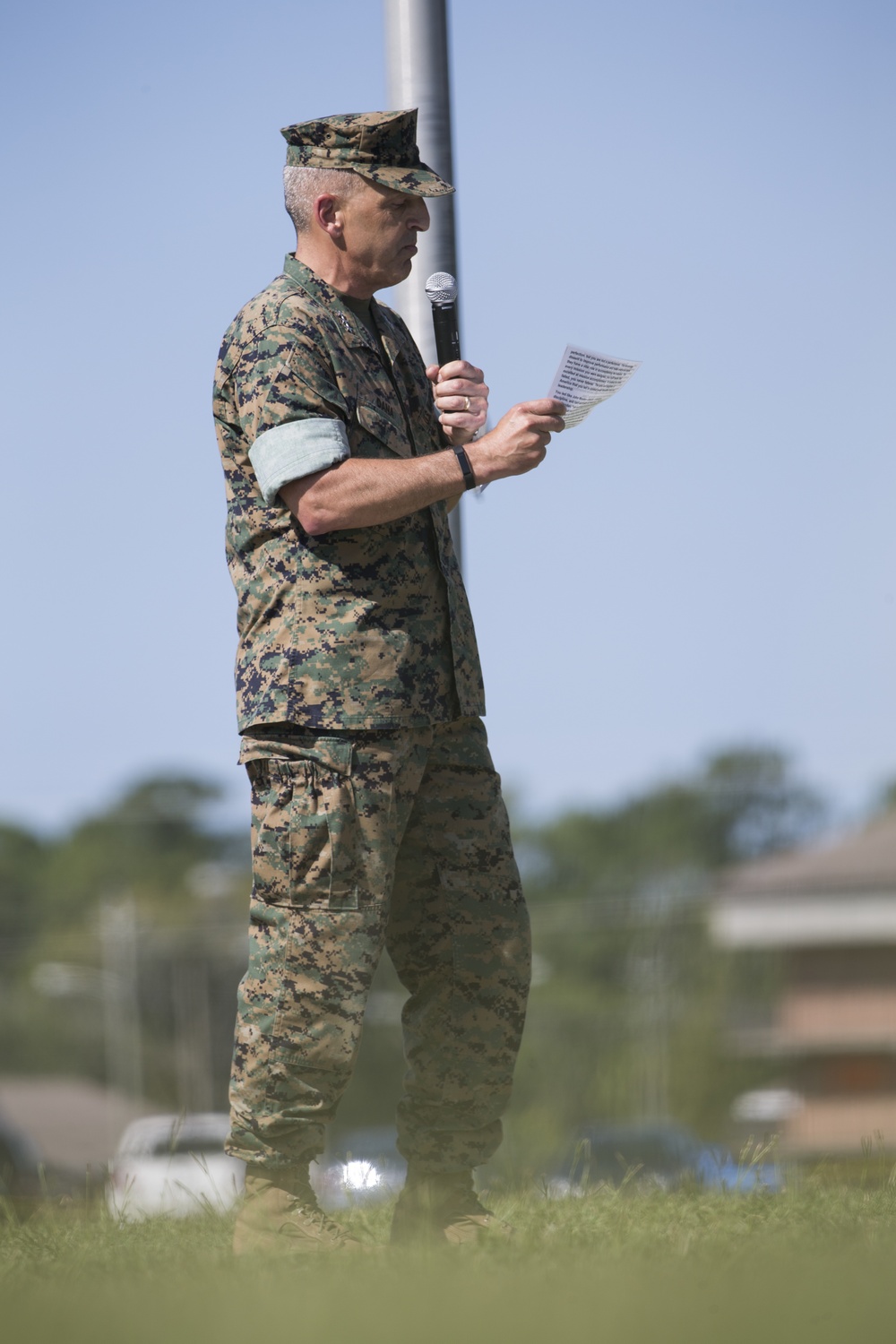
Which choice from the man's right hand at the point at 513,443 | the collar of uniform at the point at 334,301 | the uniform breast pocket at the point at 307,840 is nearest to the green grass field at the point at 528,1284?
the uniform breast pocket at the point at 307,840

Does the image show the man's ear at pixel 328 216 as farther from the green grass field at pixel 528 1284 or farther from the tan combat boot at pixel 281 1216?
the green grass field at pixel 528 1284

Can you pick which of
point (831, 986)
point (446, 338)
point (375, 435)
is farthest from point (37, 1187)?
point (831, 986)

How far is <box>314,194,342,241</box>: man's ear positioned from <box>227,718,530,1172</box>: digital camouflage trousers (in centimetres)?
102

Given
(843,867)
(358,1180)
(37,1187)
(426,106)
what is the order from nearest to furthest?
1. (358,1180)
2. (426,106)
3. (37,1187)
4. (843,867)

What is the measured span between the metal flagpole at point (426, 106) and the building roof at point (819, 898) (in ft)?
137

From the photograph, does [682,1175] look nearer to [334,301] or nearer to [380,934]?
[380,934]

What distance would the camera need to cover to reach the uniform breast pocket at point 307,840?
3.15 meters

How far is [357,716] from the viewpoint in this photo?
10.5 feet

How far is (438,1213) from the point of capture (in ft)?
11.0

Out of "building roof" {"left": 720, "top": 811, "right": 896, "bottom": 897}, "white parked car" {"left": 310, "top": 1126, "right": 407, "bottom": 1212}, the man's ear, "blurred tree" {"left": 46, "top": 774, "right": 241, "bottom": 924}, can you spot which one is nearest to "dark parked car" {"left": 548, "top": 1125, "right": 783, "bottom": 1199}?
"white parked car" {"left": 310, "top": 1126, "right": 407, "bottom": 1212}

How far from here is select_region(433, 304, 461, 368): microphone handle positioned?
143 inches

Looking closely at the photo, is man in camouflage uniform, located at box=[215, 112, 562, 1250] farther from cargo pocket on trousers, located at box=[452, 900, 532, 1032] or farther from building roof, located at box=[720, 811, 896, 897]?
building roof, located at box=[720, 811, 896, 897]

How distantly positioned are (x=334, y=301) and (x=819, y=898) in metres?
45.9

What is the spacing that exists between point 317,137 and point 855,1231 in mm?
2328
